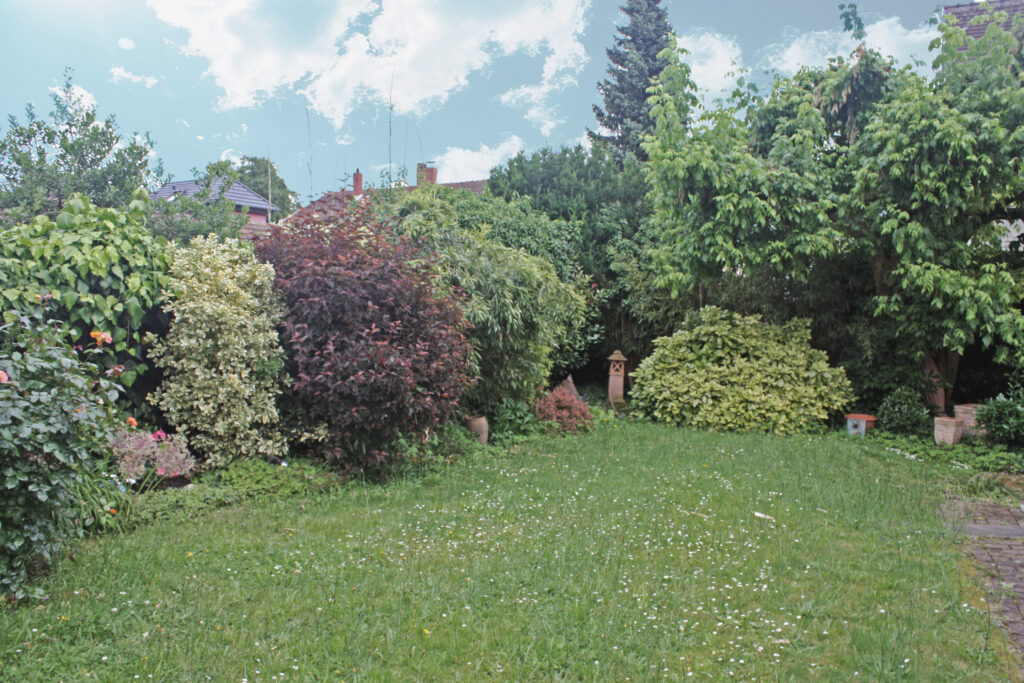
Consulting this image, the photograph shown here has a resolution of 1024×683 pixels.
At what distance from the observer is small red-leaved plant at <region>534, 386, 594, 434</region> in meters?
8.28

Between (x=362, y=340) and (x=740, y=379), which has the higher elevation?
(x=362, y=340)

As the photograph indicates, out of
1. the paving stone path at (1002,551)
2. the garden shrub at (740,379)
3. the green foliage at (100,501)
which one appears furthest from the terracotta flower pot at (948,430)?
the green foliage at (100,501)

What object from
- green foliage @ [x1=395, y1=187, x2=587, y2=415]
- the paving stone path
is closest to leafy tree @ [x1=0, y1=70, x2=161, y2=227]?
green foliage @ [x1=395, y1=187, x2=587, y2=415]

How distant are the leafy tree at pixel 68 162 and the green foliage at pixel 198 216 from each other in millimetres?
698

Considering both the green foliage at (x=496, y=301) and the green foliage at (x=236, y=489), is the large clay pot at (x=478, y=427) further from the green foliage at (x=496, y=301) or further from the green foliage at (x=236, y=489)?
the green foliage at (x=236, y=489)

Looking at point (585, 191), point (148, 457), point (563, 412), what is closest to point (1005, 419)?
point (563, 412)

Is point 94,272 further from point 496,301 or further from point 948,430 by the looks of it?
point 948,430

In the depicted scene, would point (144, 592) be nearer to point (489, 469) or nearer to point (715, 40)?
point (489, 469)

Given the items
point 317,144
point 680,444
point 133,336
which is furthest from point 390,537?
point 317,144

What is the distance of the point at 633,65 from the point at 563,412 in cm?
1665

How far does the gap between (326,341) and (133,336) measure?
56.1 inches

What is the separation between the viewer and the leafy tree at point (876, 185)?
24.7ft

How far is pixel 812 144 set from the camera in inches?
332

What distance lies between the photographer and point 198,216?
6859 mm
